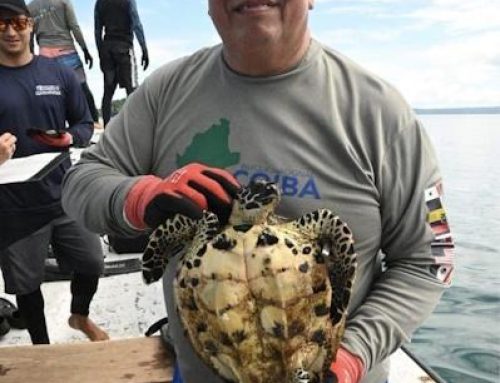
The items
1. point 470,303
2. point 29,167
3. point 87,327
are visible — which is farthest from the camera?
point 470,303

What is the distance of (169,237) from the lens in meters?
1.28

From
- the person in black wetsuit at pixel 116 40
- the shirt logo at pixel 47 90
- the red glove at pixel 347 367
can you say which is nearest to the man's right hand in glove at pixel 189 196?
the red glove at pixel 347 367

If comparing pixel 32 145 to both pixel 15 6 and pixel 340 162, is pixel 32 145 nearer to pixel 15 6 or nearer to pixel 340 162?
pixel 15 6

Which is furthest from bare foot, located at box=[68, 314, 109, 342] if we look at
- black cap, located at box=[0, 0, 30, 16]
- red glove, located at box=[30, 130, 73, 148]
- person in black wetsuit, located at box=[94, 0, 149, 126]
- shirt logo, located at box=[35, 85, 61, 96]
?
person in black wetsuit, located at box=[94, 0, 149, 126]

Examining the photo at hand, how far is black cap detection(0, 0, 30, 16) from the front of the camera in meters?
3.15

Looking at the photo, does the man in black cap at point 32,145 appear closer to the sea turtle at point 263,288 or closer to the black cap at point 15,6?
the black cap at point 15,6

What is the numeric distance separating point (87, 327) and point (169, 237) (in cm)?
264

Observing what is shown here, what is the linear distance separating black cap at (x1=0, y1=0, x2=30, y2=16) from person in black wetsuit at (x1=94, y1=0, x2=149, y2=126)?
397cm

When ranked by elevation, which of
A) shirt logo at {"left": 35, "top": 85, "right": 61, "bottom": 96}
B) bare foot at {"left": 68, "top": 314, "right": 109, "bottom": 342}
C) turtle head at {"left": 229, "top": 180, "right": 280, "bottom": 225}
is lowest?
bare foot at {"left": 68, "top": 314, "right": 109, "bottom": 342}

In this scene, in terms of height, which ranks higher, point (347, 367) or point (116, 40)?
point (347, 367)

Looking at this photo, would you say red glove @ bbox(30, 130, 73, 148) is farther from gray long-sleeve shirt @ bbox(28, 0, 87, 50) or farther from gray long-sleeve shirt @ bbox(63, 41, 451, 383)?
gray long-sleeve shirt @ bbox(28, 0, 87, 50)

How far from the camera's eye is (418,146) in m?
1.41

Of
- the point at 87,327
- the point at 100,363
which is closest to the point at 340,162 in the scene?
the point at 100,363

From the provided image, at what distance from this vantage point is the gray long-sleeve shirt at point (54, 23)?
610 cm
